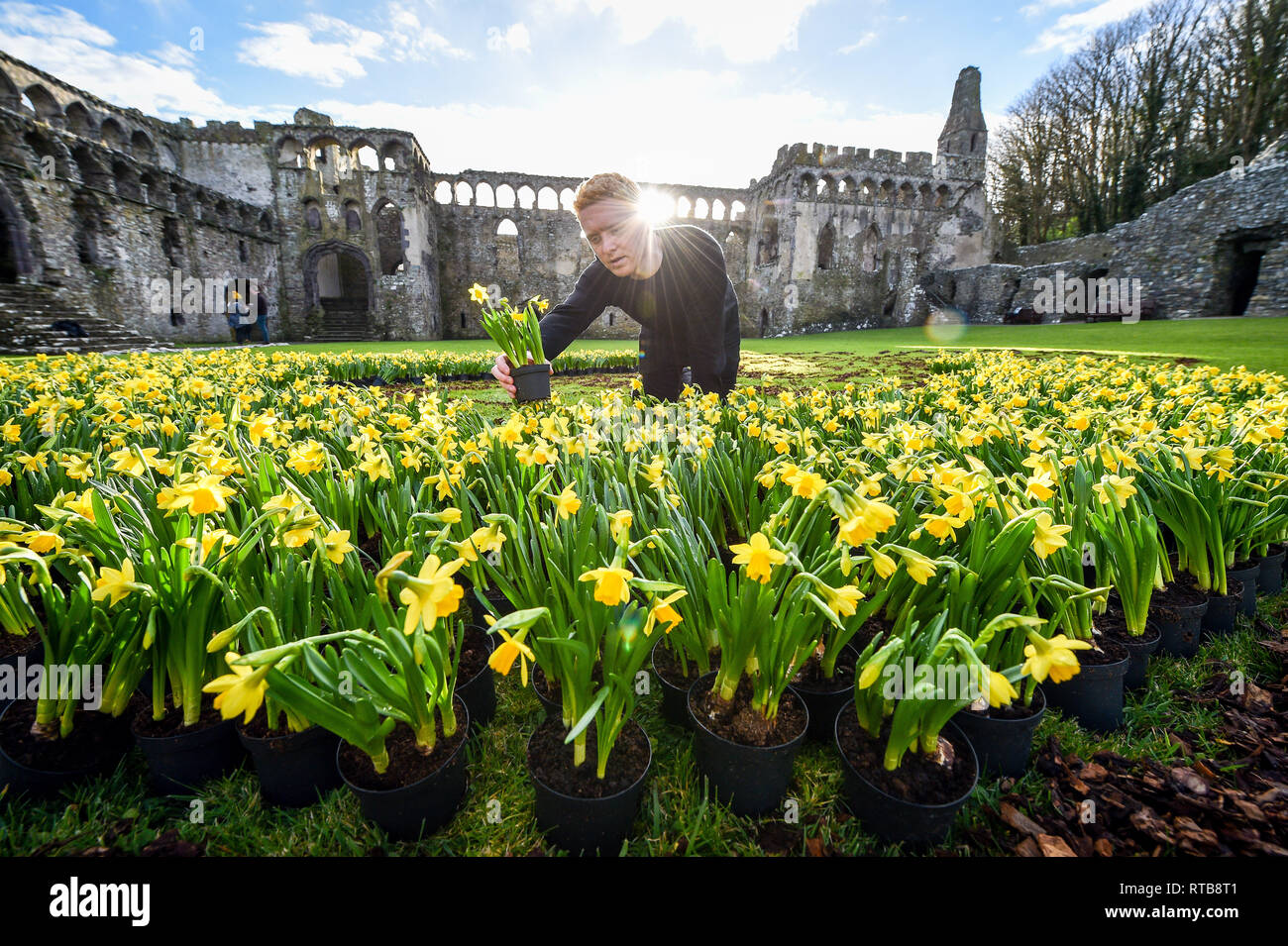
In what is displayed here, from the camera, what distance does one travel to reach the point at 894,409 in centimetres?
344

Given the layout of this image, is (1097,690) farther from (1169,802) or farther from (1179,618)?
(1179,618)

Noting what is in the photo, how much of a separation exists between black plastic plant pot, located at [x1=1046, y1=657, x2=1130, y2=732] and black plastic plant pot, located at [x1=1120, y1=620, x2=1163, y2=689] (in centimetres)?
19

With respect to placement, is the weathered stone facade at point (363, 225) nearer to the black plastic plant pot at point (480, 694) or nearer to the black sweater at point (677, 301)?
the black sweater at point (677, 301)

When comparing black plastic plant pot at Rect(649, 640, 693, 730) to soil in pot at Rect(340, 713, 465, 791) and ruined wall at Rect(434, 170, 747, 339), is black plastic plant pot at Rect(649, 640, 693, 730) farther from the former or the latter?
ruined wall at Rect(434, 170, 747, 339)

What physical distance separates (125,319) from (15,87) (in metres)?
12.3

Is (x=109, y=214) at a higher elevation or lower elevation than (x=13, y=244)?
higher

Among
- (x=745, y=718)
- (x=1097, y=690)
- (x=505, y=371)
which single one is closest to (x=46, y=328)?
(x=505, y=371)

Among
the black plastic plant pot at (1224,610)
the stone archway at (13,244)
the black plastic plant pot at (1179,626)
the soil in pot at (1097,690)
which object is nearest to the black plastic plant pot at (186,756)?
the soil in pot at (1097,690)

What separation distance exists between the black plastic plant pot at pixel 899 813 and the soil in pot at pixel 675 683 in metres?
0.48

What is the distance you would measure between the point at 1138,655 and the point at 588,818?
6.47 ft

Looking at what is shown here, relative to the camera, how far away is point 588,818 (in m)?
1.30
